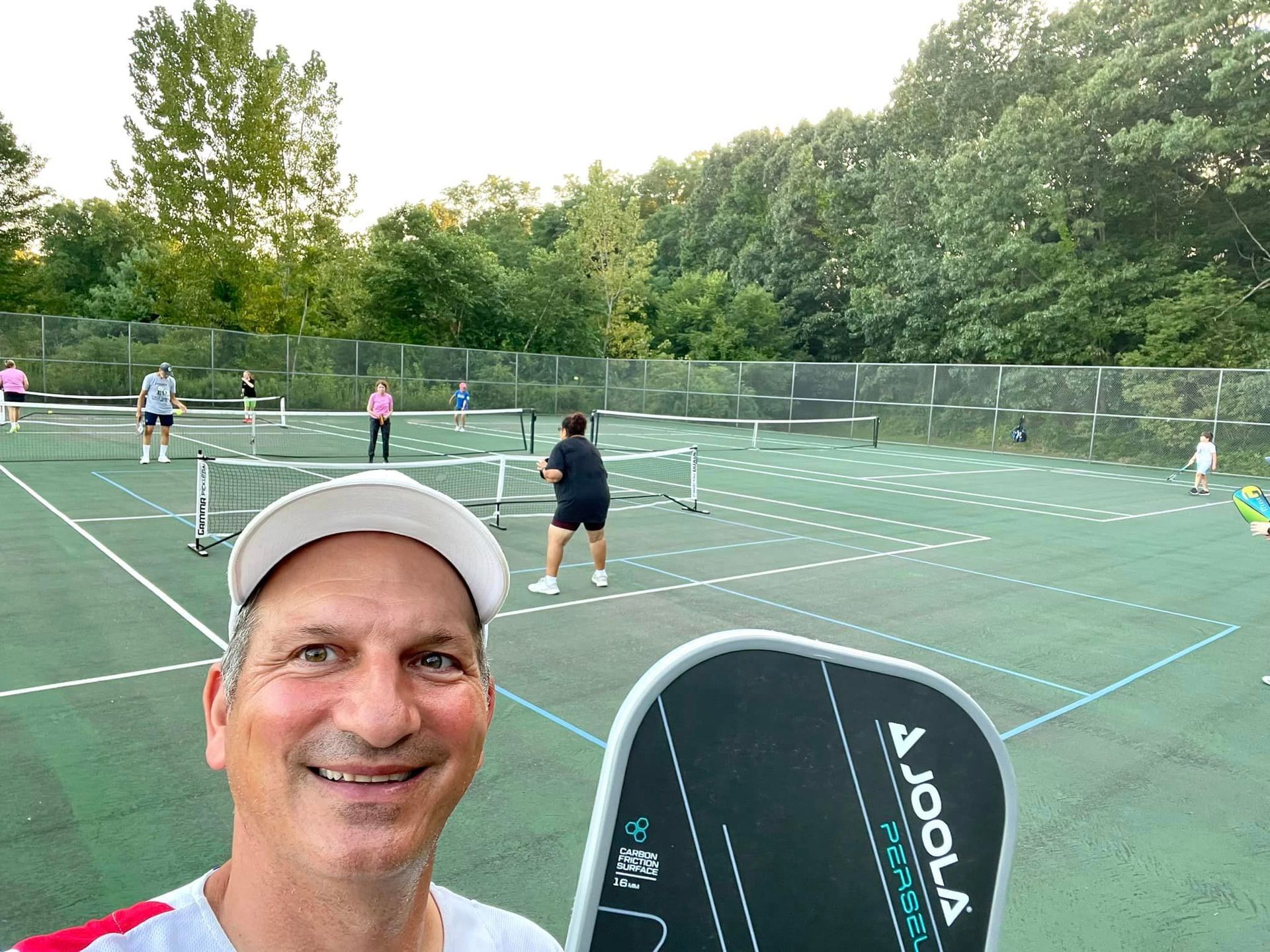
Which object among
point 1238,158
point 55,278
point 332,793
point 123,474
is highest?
point 1238,158

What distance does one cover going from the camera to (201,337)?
3297 centimetres

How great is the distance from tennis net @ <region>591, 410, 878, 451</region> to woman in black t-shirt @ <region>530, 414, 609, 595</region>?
54.8 feet

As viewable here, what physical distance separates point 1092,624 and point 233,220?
43826mm

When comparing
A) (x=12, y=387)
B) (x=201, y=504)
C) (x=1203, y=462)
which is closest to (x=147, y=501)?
(x=201, y=504)

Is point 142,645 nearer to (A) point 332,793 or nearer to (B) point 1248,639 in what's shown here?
(A) point 332,793

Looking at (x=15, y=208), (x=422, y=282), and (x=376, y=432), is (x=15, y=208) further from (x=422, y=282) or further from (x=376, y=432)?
(x=376, y=432)

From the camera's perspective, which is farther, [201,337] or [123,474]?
[201,337]

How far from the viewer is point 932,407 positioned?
115 feet

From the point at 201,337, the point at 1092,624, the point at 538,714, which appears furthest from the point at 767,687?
the point at 201,337

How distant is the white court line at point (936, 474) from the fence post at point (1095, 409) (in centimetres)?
458

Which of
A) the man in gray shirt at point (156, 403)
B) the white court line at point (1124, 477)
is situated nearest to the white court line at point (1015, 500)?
the white court line at point (1124, 477)

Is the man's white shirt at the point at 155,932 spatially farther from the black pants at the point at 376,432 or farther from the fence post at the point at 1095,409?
the fence post at the point at 1095,409

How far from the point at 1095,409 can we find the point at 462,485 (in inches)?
952

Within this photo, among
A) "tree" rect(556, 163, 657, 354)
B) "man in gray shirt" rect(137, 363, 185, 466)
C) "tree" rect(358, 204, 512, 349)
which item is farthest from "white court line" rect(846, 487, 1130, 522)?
"tree" rect(556, 163, 657, 354)
